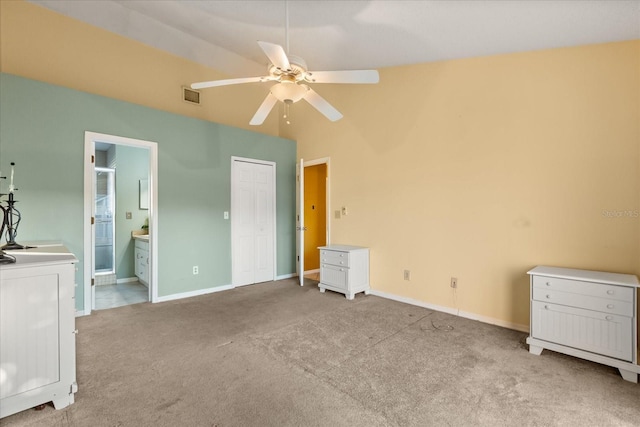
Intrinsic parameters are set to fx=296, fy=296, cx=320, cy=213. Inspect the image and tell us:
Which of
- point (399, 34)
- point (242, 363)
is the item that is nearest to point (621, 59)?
point (399, 34)

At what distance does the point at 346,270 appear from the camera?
13.6ft

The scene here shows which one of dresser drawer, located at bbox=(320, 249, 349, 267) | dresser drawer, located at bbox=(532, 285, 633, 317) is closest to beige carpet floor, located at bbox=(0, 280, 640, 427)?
dresser drawer, located at bbox=(532, 285, 633, 317)

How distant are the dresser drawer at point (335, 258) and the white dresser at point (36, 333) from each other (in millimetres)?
2986

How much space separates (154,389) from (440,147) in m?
3.63

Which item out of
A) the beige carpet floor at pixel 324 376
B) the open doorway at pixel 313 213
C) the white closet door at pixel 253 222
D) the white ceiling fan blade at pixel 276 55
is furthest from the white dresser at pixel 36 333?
the open doorway at pixel 313 213

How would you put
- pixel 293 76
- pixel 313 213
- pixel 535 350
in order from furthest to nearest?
1. pixel 313 213
2. pixel 535 350
3. pixel 293 76

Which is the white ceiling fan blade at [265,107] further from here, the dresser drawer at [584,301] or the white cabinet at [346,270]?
the dresser drawer at [584,301]

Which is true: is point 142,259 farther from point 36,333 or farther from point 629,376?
point 629,376

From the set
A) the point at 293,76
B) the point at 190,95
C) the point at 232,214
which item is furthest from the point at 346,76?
the point at 190,95

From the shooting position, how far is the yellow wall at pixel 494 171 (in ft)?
8.45

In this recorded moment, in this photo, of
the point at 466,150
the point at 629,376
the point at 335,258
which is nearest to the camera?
the point at 629,376

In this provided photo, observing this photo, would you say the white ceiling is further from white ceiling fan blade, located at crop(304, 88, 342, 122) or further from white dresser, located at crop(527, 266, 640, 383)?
white dresser, located at crop(527, 266, 640, 383)

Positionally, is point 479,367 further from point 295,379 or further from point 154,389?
point 154,389

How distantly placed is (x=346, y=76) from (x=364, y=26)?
1.40 m
